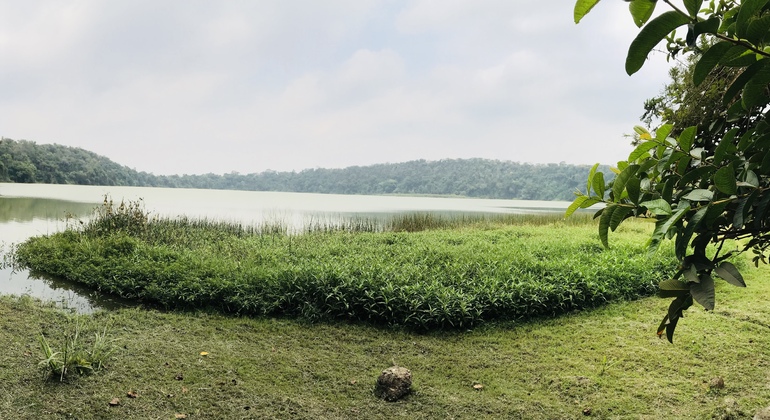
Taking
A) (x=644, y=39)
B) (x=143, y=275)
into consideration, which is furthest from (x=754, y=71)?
(x=143, y=275)

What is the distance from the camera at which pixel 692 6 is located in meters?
0.73

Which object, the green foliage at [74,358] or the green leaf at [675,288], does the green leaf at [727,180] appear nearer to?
the green leaf at [675,288]

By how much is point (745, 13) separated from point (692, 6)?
9 centimetres

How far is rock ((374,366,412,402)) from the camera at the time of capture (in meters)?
2.94

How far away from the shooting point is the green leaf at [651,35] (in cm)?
73

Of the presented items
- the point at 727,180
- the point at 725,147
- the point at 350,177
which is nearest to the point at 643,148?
the point at 725,147

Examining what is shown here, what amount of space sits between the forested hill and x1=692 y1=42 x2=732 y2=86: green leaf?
3603cm

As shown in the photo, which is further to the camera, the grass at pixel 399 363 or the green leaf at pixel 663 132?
the grass at pixel 399 363

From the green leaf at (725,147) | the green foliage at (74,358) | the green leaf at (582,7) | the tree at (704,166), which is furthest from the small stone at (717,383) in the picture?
the green foliage at (74,358)

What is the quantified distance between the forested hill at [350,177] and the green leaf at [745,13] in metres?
36.1

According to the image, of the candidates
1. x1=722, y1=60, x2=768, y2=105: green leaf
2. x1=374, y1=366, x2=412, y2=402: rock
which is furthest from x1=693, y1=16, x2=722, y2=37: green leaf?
x1=374, y1=366, x2=412, y2=402: rock

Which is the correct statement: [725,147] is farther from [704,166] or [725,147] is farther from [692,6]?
[692,6]

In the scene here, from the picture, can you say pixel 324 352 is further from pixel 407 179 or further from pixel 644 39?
pixel 407 179

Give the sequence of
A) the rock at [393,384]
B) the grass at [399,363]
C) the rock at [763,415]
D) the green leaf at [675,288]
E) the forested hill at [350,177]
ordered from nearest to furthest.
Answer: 1. the green leaf at [675,288]
2. the rock at [763,415]
3. the grass at [399,363]
4. the rock at [393,384]
5. the forested hill at [350,177]
